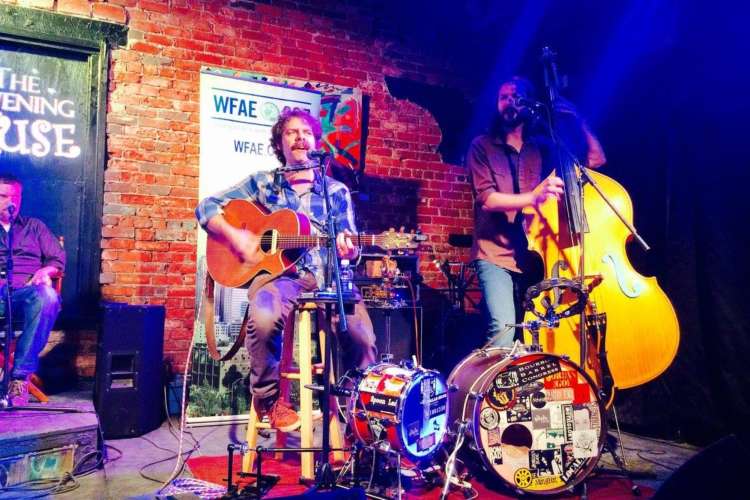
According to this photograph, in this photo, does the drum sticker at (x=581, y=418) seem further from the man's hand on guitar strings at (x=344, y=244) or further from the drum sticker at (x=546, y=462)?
the man's hand on guitar strings at (x=344, y=244)

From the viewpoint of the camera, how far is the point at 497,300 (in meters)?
3.64

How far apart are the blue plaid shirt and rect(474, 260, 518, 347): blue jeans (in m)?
0.87

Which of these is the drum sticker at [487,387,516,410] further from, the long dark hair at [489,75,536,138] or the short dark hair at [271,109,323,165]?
the short dark hair at [271,109,323,165]

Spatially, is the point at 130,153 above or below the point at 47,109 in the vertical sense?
below

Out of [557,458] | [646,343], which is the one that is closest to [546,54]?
[646,343]

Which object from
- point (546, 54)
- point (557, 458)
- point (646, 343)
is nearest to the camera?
point (557, 458)

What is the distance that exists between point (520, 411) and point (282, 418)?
1232mm

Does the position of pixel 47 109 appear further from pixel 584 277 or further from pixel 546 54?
pixel 584 277

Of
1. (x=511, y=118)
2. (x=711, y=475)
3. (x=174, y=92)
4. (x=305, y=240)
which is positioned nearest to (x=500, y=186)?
(x=511, y=118)

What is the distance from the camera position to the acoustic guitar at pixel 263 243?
334 centimetres

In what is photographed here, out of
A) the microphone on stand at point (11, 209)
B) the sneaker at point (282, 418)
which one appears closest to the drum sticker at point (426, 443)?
the sneaker at point (282, 418)

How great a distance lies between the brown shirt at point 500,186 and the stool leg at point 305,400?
1.28m

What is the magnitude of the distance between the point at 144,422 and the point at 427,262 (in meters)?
2.84

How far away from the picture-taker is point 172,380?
4.58 meters
